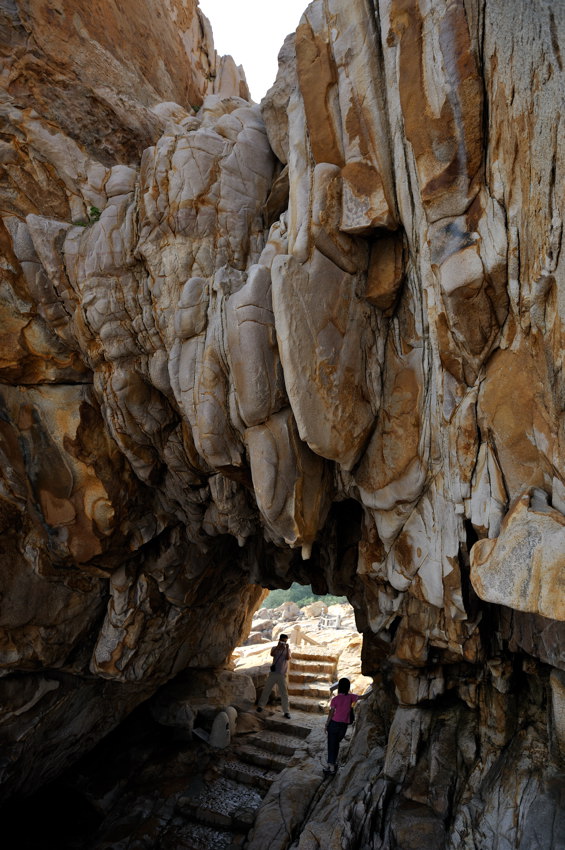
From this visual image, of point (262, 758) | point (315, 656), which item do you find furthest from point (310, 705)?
point (315, 656)

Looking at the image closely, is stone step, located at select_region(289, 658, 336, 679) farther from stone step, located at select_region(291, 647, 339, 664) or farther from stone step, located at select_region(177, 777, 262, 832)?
stone step, located at select_region(177, 777, 262, 832)

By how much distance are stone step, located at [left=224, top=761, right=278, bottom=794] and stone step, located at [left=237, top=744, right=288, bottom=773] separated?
0.07 metres

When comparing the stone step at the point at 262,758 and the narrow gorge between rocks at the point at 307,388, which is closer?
the narrow gorge between rocks at the point at 307,388

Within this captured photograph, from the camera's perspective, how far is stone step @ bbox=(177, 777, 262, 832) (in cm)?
797

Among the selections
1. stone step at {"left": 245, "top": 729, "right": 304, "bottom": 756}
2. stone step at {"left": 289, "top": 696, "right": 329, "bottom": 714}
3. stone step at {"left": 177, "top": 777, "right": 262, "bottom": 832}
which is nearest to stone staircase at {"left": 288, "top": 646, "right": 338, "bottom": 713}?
stone step at {"left": 289, "top": 696, "right": 329, "bottom": 714}

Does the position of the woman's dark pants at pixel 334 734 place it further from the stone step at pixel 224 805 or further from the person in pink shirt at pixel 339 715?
the stone step at pixel 224 805

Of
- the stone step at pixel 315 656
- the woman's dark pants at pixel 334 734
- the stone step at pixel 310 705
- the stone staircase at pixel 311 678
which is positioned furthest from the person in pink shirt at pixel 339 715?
the stone step at pixel 315 656

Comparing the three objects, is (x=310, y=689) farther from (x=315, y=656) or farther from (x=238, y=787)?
(x=238, y=787)

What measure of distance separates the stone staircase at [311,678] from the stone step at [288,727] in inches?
37.2

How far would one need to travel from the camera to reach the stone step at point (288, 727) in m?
10.5

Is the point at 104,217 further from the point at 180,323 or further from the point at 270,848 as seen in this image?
the point at 270,848

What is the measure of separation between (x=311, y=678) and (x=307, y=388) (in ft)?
37.5

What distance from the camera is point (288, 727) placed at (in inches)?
424

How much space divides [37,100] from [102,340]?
141 inches
